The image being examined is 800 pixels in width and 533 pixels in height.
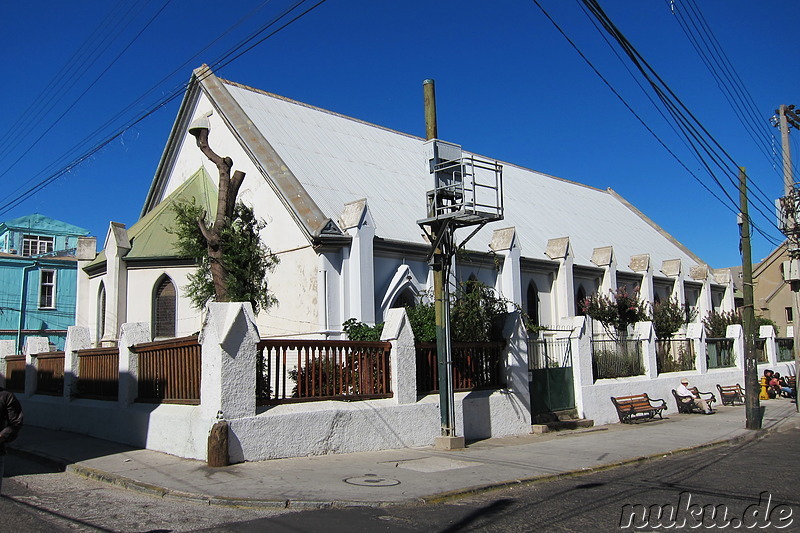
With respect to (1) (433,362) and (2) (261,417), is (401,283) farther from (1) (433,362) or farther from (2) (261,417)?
(2) (261,417)

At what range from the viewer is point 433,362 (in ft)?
50.1

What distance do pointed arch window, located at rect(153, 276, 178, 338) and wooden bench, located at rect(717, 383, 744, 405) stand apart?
19.6 m

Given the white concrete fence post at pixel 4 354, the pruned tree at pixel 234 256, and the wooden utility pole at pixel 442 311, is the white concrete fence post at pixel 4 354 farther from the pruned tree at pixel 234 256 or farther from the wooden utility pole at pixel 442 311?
the wooden utility pole at pixel 442 311

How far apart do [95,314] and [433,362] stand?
1288 centimetres

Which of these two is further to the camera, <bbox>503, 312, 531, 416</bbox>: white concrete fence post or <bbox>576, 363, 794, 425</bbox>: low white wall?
<bbox>576, 363, 794, 425</bbox>: low white wall

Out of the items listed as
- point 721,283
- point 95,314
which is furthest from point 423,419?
point 721,283

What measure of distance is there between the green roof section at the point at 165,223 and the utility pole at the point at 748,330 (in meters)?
15.5

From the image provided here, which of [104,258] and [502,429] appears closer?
[502,429]

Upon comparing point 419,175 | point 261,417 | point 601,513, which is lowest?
point 601,513

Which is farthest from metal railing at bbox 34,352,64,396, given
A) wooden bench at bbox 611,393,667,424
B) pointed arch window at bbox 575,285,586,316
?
pointed arch window at bbox 575,285,586,316

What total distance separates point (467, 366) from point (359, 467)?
5090 mm

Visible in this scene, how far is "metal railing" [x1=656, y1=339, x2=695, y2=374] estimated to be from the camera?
2442 centimetres

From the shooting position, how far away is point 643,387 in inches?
877

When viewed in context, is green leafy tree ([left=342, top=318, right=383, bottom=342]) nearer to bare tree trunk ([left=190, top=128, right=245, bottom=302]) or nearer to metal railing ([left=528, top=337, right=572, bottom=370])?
bare tree trunk ([left=190, top=128, right=245, bottom=302])
